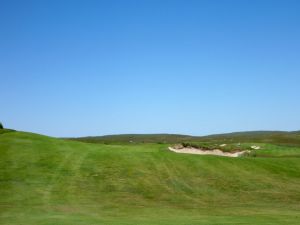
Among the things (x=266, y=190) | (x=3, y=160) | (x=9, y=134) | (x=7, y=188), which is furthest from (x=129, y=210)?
(x=9, y=134)

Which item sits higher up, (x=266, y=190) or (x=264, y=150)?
(x=264, y=150)

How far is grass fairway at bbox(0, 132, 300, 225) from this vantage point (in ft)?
74.3

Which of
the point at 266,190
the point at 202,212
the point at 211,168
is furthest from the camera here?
the point at 211,168

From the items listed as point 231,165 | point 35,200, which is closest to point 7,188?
point 35,200

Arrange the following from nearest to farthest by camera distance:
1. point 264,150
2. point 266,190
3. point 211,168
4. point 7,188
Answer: point 7,188
point 266,190
point 211,168
point 264,150

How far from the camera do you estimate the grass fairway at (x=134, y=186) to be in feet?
74.3

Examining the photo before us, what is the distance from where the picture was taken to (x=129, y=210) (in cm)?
2489

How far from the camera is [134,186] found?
3139cm

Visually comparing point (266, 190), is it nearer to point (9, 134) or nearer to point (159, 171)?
point (159, 171)

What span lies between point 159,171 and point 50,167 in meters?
8.61

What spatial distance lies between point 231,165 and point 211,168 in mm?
2399

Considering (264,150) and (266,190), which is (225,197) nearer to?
(266,190)

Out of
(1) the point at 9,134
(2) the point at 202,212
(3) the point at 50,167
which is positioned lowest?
(2) the point at 202,212

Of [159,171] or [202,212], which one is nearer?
[202,212]
